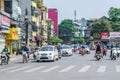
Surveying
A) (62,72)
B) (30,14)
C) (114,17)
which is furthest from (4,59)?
(114,17)

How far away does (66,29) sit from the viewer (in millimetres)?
177250

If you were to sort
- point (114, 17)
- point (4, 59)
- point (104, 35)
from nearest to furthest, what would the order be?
point (4, 59) → point (104, 35) → point (114, 17)

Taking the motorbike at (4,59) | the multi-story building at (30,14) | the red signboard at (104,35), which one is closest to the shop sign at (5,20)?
the multi-story building at (30,14)

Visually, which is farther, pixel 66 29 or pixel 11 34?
pixel 66 29

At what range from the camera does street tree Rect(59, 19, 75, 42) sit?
174750 millimetres

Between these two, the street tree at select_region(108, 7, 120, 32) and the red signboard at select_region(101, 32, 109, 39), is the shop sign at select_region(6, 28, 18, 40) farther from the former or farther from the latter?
the street tree at select_region(108, 7, 120, 32)

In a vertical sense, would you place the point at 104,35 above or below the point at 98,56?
above

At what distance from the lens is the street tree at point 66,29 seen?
175m

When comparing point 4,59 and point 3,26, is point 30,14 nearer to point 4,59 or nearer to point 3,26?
point 3,26

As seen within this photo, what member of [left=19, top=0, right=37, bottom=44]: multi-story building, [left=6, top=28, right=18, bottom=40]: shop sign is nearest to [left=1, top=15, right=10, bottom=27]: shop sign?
[left=6, top=28, right=18, bottom=40]: shop sign

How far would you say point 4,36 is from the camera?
6838 cm

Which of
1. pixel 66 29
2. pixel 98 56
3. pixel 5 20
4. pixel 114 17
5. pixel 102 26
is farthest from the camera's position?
pixel 66 29

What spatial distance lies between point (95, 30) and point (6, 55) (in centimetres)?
11499

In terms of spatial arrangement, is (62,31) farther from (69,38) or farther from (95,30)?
(95,30)
